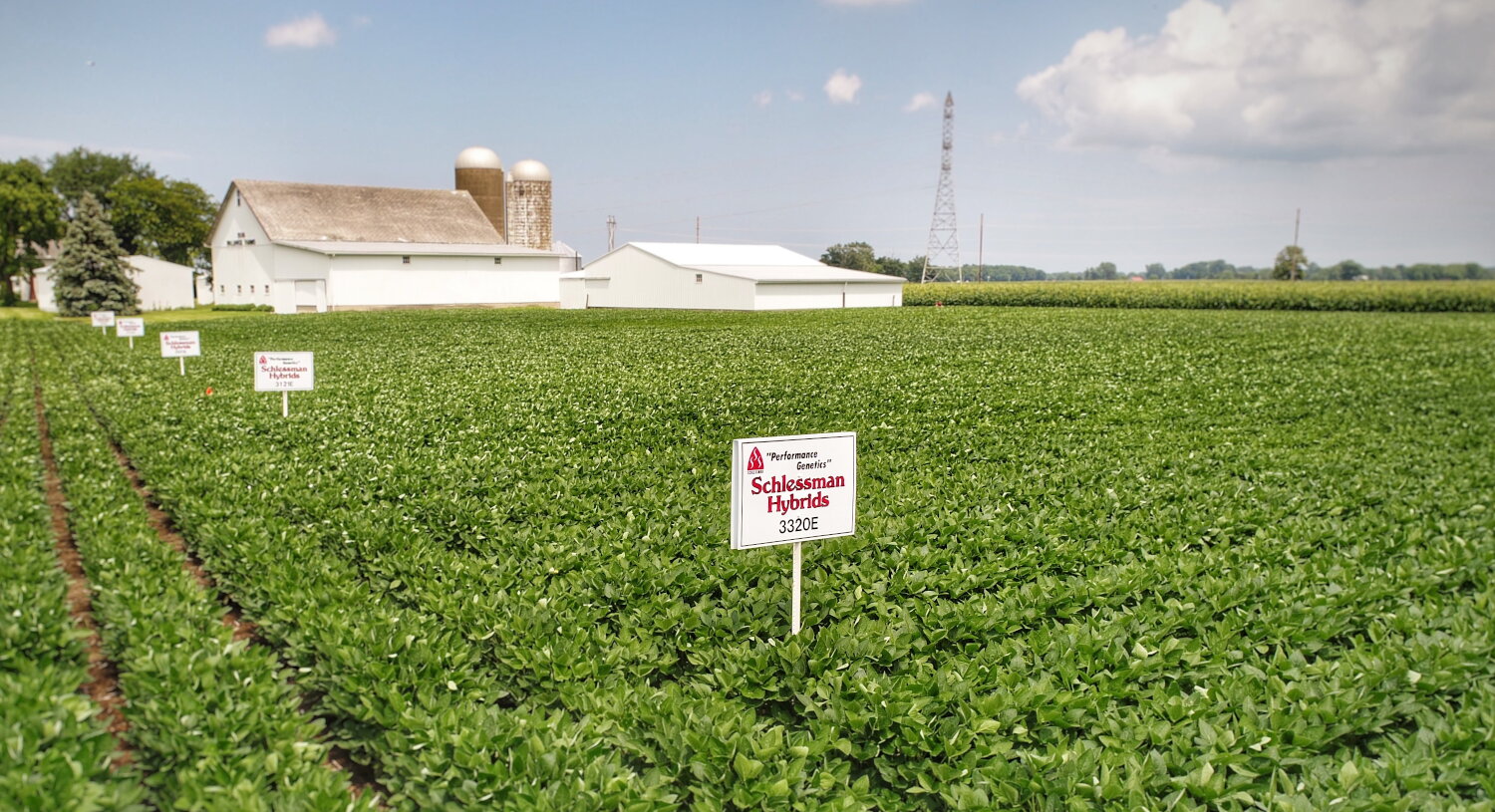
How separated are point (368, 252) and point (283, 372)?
136 ft

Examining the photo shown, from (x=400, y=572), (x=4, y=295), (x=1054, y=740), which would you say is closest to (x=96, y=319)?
(x=400, y=572)

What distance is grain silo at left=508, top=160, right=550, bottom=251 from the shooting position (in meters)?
63.4

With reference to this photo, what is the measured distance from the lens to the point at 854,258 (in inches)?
3752

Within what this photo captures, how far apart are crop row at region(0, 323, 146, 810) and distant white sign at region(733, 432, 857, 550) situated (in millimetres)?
2720

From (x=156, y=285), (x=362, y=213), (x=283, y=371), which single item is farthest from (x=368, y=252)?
(x=283, y=371)

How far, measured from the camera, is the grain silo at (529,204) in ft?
208

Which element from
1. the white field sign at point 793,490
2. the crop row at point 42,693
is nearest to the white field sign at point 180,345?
the crop row at point 42,693

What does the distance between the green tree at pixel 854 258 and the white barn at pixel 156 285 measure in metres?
58.3

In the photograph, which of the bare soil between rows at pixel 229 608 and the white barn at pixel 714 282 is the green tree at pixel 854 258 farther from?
the bare soil between rows at pixel 229 608

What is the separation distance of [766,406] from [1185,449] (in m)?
5.71

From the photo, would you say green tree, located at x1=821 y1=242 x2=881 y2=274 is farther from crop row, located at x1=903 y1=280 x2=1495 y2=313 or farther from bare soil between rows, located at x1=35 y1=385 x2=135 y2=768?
bare soil between rows, located at x1=35 y1=385 x2=135 y2=768

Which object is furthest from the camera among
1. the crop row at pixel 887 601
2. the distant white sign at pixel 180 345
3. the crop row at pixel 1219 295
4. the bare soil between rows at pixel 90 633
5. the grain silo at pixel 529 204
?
the grain silo at pixel 529 204

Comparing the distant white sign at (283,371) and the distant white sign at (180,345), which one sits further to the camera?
the distant white sign at (180,345)

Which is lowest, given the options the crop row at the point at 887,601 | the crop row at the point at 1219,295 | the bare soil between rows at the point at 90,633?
the bare soil between rows at the point at 90,633
